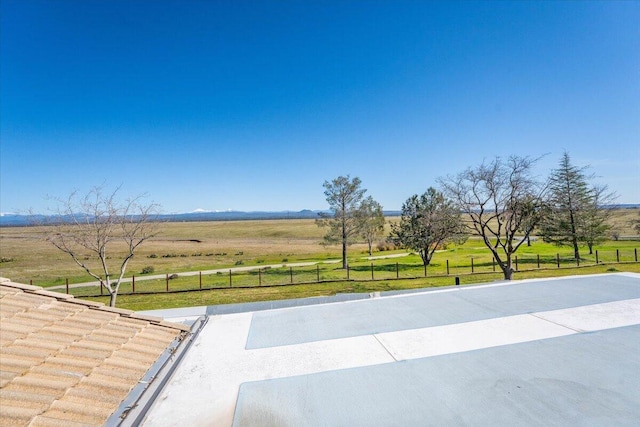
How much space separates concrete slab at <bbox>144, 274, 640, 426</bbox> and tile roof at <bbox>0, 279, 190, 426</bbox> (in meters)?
0.72

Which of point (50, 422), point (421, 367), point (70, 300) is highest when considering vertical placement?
point (70, 300)

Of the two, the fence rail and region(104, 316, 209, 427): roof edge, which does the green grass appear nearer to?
the fence rail

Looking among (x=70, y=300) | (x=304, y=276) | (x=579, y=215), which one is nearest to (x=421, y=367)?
(x=70, y=300)

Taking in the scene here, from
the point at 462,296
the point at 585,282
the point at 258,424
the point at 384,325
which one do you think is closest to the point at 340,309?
the point at 384,325

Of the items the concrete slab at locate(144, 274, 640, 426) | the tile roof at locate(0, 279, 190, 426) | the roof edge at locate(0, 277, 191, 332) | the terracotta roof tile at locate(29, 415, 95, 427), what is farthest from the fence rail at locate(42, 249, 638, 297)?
the terracotta roof tile at locate(29, 415, 95, 427)

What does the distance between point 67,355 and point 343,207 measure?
23741mm

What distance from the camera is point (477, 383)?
137 inches

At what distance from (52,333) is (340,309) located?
16.7ft

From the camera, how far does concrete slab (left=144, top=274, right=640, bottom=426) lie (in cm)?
301

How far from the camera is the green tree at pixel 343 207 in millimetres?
25648

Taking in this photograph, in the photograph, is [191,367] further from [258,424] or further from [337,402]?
[337,402]

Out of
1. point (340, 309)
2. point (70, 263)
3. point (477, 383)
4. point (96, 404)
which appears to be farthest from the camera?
point (70, 263)

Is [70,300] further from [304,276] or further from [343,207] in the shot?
[343,207]

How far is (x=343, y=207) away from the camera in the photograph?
25.9 m
